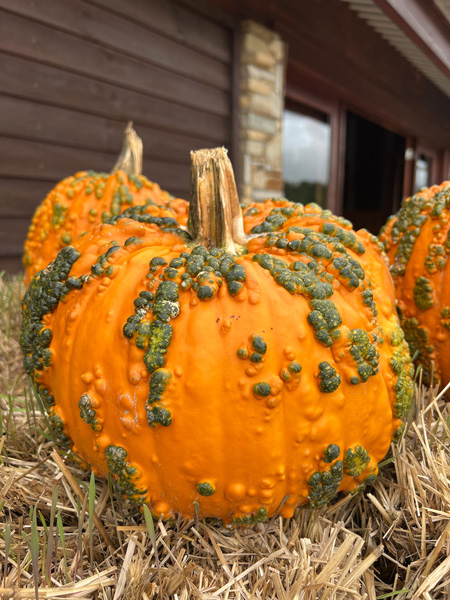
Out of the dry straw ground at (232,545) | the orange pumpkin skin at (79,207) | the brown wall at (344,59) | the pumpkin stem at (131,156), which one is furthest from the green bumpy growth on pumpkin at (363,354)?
the brown wall at (344,59)

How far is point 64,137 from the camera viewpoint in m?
4.05

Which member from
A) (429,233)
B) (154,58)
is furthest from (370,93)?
(429,233)

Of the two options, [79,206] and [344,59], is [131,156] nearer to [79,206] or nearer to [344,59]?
[79,206]

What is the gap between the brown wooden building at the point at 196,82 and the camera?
3766 millimetres

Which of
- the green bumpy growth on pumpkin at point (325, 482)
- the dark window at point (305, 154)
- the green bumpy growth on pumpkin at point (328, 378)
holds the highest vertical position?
the dark window at point (305, 154)

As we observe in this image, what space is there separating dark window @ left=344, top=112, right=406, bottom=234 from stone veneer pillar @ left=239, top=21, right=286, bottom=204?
6.64 metres

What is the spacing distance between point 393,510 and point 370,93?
8844 millimetres

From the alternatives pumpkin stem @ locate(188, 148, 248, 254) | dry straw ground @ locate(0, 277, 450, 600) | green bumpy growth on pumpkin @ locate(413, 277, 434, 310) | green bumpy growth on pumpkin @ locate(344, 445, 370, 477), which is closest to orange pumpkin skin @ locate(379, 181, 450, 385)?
green bumpy growth on pumpkin @ locate(413, 277, 434, 310)

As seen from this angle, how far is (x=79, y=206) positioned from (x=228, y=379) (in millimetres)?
1429

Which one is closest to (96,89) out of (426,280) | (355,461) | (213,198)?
(213,198)

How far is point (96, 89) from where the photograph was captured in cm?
419

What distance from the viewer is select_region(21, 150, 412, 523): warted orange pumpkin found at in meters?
1.06

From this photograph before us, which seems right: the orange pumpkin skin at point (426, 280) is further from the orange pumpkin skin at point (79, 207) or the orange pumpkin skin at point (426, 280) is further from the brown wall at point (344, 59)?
the brown wall at point (344, 59)

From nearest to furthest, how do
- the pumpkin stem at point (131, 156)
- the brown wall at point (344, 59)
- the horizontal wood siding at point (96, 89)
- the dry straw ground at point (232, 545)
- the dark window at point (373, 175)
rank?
the dry straw ground at point (232, 545) < the pumpkin stem at point (131, 156) < the horizontal wood siding at point (96, 89) < the brown wall at point (344, 59) < the dark window at point (373, 175)
